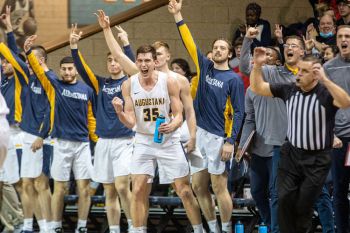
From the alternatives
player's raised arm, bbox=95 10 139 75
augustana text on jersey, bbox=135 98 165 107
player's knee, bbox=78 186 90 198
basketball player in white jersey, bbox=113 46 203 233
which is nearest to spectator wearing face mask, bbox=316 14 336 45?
player's raised arm, bbox=95 10 139 75

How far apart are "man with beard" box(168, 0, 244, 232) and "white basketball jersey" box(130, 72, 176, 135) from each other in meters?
0.87

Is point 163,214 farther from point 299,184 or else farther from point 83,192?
point 299,184

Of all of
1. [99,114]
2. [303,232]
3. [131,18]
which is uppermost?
[131,18]

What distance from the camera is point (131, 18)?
47.7 ft

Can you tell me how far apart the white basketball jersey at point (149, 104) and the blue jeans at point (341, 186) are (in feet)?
5.97

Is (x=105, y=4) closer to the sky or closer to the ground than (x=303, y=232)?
closer to the sky

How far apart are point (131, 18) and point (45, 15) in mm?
1256

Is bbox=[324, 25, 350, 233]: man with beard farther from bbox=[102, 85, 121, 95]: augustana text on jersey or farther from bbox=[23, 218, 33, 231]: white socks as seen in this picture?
bbox=[23, 218, 33, 231]: white socks

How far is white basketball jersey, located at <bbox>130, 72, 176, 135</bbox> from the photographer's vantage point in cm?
1038

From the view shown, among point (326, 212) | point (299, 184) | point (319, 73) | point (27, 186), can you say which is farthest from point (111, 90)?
point (319, 73)

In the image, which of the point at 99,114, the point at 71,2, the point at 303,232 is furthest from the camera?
the point at 71,2

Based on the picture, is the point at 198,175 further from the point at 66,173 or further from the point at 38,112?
the point at 38,112

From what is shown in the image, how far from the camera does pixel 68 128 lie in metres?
12.1

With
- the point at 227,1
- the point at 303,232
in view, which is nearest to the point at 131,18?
the point at 227,1
